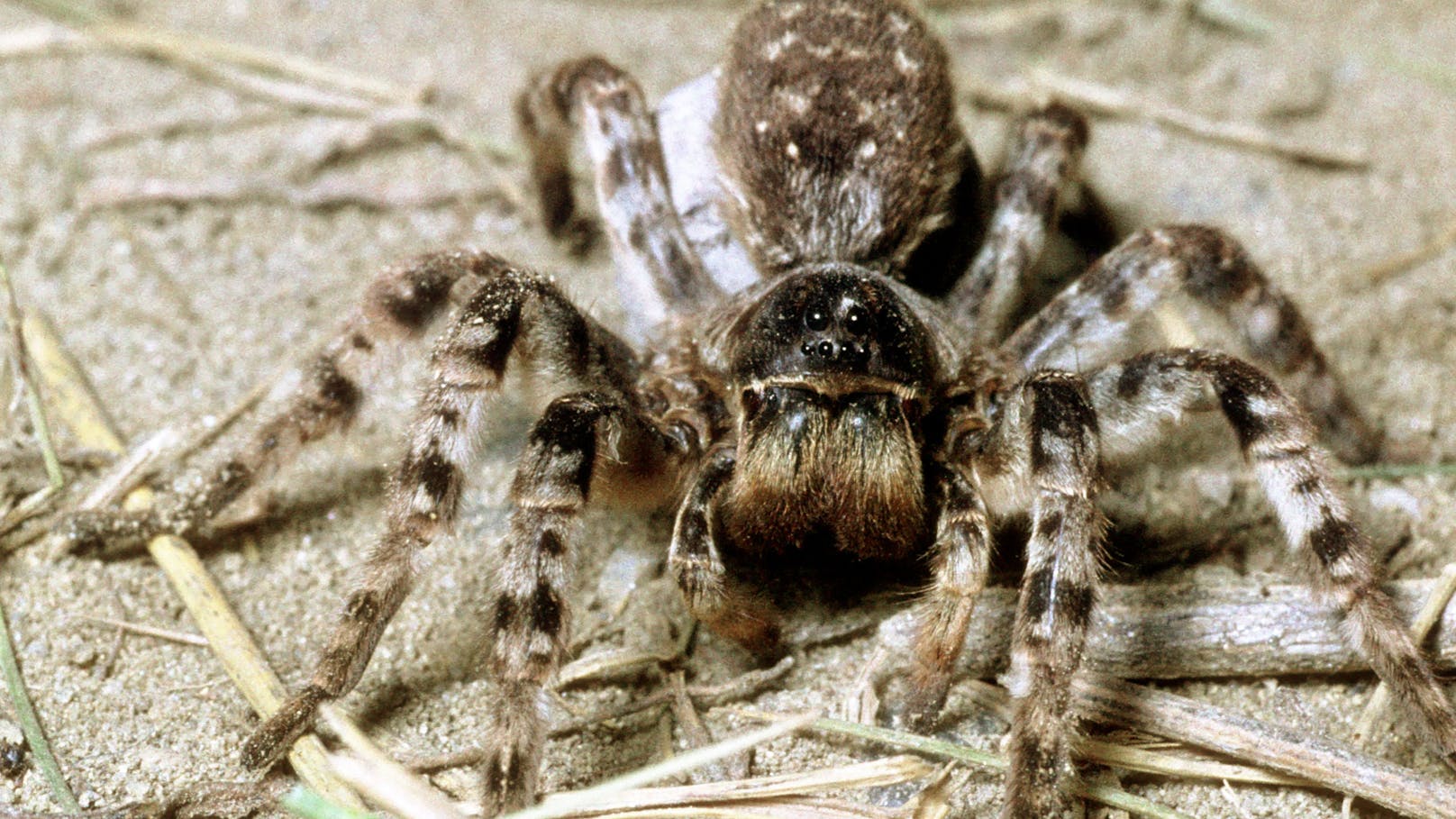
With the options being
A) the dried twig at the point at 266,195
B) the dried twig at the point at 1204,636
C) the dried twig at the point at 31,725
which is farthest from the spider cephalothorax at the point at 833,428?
the dried twig at the point at 266,195

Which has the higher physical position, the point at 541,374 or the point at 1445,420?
the point at 541,374

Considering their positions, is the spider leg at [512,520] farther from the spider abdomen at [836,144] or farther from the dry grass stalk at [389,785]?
the spider abdomen at [836,144]

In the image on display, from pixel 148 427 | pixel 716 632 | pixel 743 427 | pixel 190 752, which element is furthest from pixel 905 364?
pixel 148 427

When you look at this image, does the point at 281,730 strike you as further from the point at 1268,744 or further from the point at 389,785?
the point at 1268,744

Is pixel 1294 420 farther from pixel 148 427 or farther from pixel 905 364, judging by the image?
pixel 148 427

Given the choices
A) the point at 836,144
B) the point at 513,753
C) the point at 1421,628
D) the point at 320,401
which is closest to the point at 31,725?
the point at 320,401
